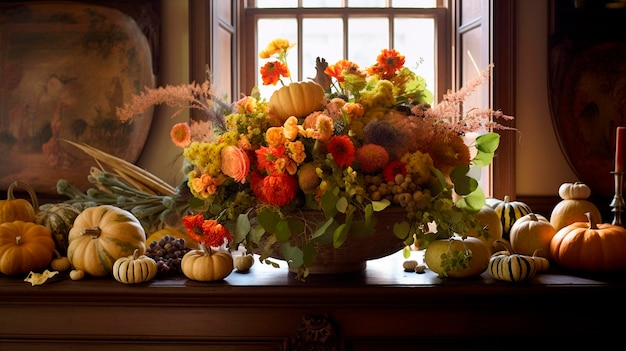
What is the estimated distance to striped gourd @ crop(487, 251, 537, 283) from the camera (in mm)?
1366

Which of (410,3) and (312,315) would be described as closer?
(312,315)

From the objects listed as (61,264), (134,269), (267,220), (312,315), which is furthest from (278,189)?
(61,264)

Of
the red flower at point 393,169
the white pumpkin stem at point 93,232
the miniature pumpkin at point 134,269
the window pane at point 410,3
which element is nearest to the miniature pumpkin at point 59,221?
the white pumpkin stem at point 93,232

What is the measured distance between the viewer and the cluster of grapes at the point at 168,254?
1.50 meters

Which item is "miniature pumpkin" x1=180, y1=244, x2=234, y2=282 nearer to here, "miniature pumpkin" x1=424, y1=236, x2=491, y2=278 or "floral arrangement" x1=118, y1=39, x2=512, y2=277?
"floral arrangement" x1=118, y1=39, x2=512, y2=277

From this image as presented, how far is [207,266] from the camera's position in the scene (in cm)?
141

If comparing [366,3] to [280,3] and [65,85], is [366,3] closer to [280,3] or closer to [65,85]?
[280,3]

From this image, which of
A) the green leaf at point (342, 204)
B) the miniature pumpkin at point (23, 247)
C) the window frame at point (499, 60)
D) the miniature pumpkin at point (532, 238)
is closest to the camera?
the green leaf at point (342, 204)

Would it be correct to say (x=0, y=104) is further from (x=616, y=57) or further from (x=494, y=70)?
(x=616, y=57)

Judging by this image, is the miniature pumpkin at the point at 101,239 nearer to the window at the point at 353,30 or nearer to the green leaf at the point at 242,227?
the green leaf at the point at 242,227

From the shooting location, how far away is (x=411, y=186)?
132 cm

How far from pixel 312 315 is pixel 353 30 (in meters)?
2.04

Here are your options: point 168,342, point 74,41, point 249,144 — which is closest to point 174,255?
point 168,342

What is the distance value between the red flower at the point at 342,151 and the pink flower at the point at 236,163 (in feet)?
0.64
